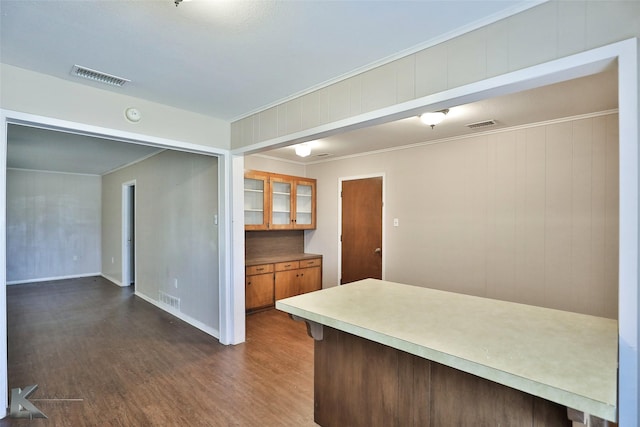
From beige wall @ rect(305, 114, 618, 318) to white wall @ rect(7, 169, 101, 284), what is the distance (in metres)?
6.95

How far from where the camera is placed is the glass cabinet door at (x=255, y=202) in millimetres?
5023

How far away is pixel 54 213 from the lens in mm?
7320

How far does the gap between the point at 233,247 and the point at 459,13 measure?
9.63 ft

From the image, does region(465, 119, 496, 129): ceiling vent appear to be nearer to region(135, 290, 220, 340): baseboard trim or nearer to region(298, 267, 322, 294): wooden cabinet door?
region(298, 267, 322, 294): wooden cabinet door

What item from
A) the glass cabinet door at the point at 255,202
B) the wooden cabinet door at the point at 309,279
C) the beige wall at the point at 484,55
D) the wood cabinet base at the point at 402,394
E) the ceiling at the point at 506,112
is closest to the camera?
the wood cabinet base at the point at 402,394

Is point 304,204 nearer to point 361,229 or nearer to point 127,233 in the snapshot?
point 361,229

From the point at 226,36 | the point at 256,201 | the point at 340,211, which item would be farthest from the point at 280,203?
the point at 226,36

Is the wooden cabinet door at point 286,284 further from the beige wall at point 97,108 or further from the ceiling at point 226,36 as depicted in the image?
the ceiling at point 226,36

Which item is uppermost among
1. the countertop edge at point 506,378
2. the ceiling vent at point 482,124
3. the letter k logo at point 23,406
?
the ceiling vent at point 482,124

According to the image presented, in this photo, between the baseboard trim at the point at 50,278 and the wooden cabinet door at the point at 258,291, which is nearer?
the wooden cabinet door at the point at 258,291

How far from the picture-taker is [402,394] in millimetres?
1683

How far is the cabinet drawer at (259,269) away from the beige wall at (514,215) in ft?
5.73

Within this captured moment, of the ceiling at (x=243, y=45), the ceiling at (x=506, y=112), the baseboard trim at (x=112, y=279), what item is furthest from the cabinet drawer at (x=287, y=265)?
the baseboard trim at (x=112, y=279)

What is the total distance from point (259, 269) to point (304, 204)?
1.54 metres
